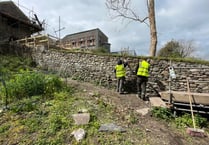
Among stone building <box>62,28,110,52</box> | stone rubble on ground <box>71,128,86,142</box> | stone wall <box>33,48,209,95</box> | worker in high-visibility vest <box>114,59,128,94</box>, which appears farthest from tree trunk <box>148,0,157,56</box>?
stone building <box>62,28,110,52</box>

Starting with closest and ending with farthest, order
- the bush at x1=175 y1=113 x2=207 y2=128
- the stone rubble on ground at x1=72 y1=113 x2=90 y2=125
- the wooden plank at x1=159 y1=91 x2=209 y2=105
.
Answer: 1. the stone rubble on ground at x1=72 y1=113 x2=90 y2=125
2. the bush at x1=175 y1=113 x2=207 y2=128
3. the wooden plank at x1=159 y1=91 x2=209 y2=105

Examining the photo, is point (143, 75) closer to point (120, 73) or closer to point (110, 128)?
point (120, 73)

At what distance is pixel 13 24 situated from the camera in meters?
21.6

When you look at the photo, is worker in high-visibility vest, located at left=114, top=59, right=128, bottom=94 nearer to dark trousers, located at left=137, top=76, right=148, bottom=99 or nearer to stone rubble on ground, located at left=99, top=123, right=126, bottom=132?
dark trousers, located at left=137, top=76, right=148, bottom=99

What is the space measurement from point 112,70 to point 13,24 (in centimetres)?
1692

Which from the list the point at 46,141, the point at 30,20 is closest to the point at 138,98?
the point at 46,141

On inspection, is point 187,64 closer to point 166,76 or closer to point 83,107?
point 166,76

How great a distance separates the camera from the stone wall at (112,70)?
7.97 m

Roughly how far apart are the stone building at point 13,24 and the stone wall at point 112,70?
30.9 feet

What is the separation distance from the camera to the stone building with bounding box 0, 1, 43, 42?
66.1 ft

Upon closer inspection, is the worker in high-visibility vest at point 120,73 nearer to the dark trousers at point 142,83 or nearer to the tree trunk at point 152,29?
the dark trousers at point 142,83

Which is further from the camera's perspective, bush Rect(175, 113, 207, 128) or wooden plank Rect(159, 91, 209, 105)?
wooden plank Rect(159, 91, 209, 105)

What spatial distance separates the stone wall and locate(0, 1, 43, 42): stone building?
9.43 metres

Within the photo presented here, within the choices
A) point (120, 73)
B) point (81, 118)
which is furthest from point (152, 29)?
point (81, 118)
